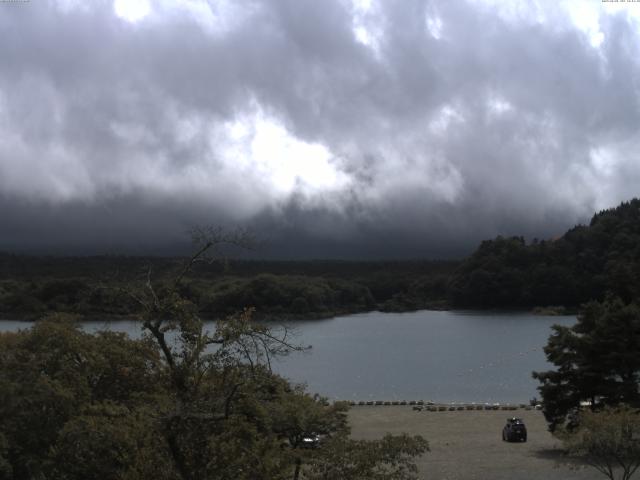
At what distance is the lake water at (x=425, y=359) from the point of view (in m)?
59.4

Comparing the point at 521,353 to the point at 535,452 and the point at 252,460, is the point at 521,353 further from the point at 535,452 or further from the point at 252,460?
the point at 252,460

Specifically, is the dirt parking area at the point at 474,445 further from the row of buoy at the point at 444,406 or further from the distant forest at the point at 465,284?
the distant forest at the point at 465,284

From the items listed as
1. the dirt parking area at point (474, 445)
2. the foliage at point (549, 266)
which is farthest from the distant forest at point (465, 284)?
the dirt parking area at point (474, 445)

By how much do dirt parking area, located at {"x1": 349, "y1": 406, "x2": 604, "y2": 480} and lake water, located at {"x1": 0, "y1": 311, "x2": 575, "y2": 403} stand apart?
770 centimetres

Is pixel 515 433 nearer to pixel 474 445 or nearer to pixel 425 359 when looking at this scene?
pixel 474 445

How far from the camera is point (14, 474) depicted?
15453 mm

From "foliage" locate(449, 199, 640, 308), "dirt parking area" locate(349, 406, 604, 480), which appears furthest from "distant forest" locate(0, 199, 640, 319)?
"dirt parking area" locate(349, 406, 604, 480)

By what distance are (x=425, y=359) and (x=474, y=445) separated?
46999 millimetres

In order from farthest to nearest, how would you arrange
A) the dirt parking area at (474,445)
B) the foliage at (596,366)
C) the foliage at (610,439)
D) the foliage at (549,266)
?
the foliage at (549,266) < the foliage at (596,366) < the dirt parking area at (474,445) < the foliage at (610,439)

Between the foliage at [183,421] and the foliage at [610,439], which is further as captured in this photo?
the foliage at [610,439]

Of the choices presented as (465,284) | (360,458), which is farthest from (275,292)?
(360,458)

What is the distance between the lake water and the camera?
59375 millimetres

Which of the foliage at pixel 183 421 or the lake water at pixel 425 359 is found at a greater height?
the foliage at pixel 183 421

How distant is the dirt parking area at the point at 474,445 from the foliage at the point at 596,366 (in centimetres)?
223
